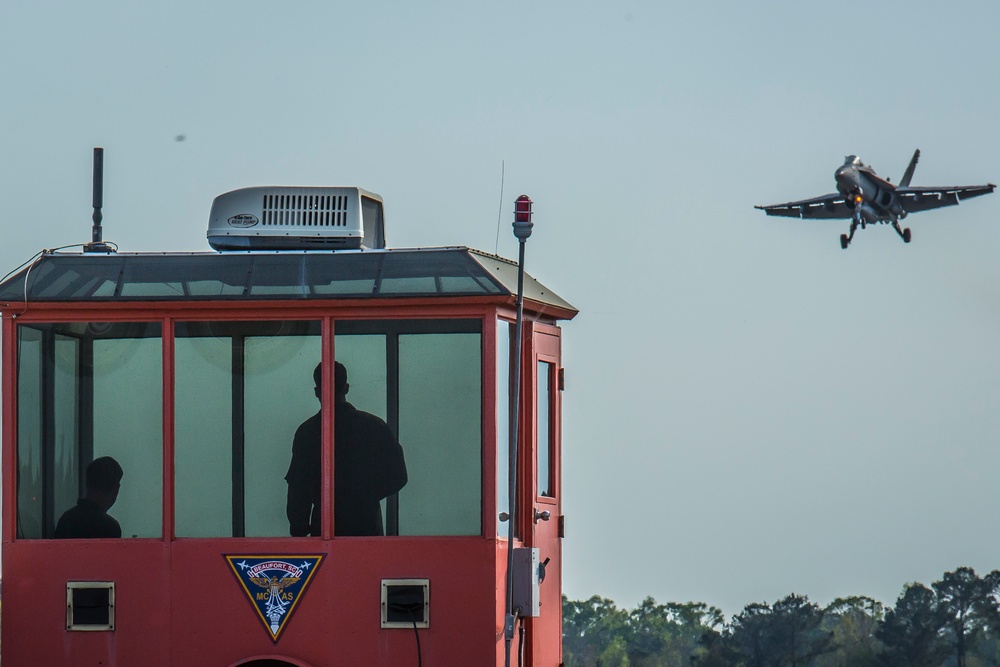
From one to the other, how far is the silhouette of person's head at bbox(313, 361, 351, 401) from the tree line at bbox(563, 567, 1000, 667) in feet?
266

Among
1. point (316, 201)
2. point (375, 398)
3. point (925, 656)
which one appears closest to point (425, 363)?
point (375, 398)

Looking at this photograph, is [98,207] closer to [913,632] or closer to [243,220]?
[243,220]

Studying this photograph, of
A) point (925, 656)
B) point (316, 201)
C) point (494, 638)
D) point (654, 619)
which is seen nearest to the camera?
point (494, 638)

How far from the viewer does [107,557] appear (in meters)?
10.5

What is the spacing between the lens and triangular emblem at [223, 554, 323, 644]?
10.3 m

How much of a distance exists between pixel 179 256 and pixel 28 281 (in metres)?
0.81

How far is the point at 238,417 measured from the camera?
1058 centimetres

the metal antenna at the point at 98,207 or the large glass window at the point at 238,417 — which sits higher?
the metal antenna at the point at 98,207

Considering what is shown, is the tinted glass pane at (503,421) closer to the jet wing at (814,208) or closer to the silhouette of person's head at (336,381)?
the silhouette of person's head at (336,381)

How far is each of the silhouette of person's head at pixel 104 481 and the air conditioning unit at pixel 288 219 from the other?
139 centimetres

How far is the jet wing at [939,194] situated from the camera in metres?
43.8

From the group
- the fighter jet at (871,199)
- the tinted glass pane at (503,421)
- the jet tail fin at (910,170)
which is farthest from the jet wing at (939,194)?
the tinted glass pane at (503,421)

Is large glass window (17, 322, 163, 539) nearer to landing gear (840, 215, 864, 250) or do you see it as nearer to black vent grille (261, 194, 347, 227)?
black vent grille (261, 194, 347, 227)

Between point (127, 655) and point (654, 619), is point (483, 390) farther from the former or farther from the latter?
point (654, 619)
